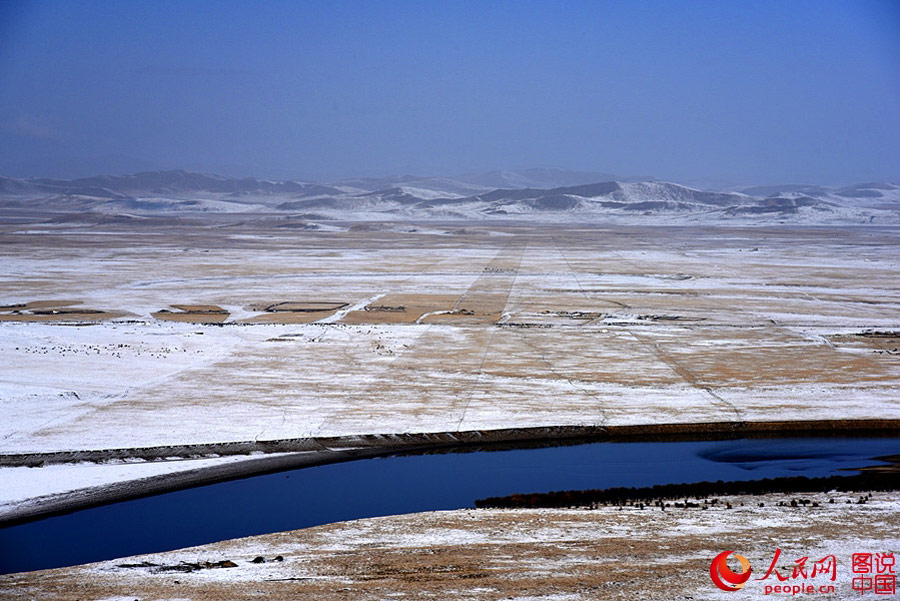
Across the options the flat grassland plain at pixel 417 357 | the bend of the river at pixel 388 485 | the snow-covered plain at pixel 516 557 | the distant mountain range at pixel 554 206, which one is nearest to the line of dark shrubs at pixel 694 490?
the bend of the river at pixel 388 485

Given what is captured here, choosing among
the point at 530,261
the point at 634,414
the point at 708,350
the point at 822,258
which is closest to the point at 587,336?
the point at 708,350

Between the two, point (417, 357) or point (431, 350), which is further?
point (431, 350)

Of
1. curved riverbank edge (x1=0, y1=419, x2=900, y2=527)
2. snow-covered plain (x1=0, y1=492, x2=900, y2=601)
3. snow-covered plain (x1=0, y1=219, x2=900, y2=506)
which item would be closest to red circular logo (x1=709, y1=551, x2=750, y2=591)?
snow-covered plain (x1=0, y1=492, x2=900, y2=601)

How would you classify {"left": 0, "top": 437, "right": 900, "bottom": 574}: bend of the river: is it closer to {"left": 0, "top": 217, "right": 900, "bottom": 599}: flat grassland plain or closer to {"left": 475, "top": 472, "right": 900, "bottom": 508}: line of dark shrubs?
{"left": 475, "top": 472, "right": 900, "bottom": 508}: line of dark shrubs

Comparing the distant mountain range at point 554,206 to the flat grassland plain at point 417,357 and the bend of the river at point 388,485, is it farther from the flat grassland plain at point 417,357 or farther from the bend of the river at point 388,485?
the bend of the river at point 388,485

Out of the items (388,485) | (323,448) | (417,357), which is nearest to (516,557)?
(388,485)

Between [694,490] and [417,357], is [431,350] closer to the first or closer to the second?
[417,357]
